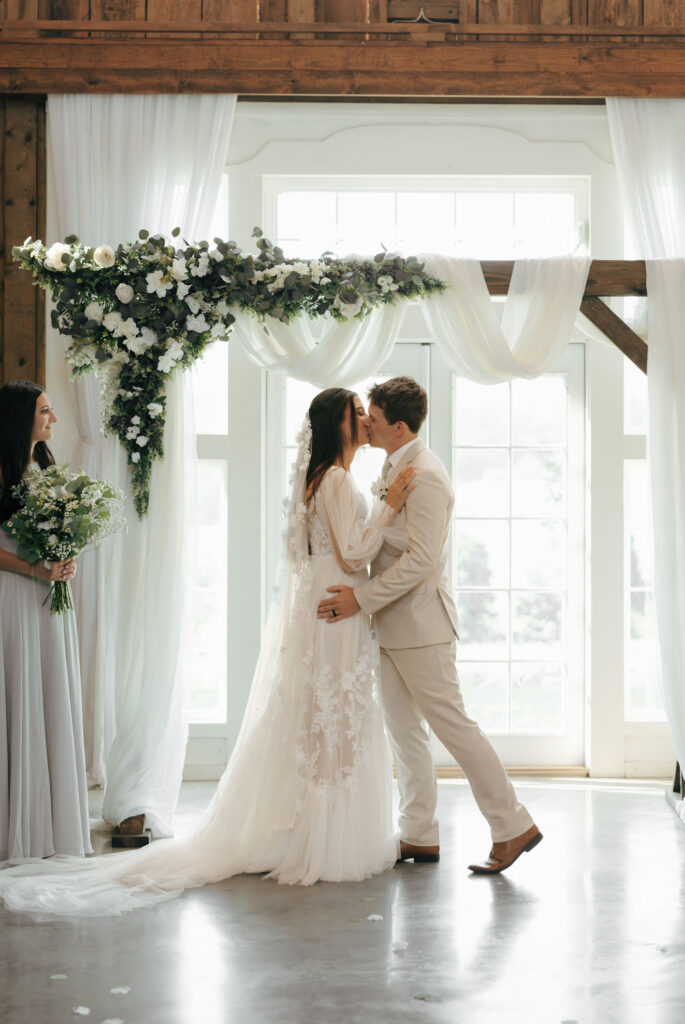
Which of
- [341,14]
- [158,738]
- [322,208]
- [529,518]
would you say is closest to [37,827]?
[158,738]

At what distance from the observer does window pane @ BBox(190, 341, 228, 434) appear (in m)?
5.77

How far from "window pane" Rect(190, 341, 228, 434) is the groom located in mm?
1792

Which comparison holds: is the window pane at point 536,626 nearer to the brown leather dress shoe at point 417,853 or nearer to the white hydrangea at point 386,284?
the brown leather dress shoe at point 417,853

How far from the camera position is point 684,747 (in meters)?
4.72

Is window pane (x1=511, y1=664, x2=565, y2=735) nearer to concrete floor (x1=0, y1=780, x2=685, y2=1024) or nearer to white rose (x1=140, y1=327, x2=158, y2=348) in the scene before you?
concrete floor (x1=0, y1=780, x2=685, y2=1024)

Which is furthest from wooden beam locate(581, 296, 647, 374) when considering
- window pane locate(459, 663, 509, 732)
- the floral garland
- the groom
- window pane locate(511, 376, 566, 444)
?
window pane locate(459, 663, 509, 732)

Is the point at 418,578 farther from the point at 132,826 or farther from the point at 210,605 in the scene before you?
the point at 210,605

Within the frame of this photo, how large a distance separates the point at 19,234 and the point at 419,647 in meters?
3.16

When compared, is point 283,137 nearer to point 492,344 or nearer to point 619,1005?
point 492,344

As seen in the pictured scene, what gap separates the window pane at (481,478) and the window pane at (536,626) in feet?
1.61

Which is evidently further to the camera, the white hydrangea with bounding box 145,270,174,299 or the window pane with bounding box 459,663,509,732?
the window pane with bounding box 459,663,509,732

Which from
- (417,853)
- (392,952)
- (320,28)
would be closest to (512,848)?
(417,853)

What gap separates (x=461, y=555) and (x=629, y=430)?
1117mm

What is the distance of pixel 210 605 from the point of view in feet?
19.1
